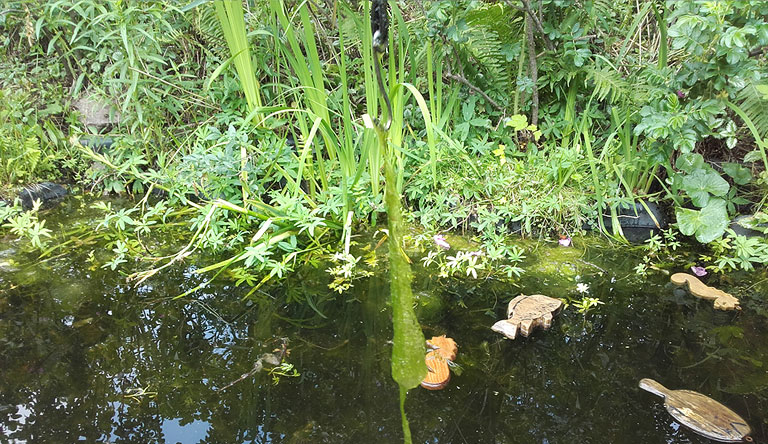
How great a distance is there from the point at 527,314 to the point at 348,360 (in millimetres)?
642

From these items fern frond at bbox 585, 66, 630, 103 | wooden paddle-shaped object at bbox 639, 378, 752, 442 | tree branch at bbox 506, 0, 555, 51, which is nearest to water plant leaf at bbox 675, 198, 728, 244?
fern frond at bbox 585, 66, 630, 103

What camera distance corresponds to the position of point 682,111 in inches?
80.7

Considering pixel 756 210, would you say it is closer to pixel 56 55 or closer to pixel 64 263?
pixel 64 263

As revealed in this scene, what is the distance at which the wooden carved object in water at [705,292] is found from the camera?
1.82 metres

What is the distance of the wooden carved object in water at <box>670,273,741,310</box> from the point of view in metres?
1.82

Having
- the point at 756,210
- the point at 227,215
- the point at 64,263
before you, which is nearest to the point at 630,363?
the point at 756,210

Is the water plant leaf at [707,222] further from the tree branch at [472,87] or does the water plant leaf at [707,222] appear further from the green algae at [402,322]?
the green algae at [402,322]

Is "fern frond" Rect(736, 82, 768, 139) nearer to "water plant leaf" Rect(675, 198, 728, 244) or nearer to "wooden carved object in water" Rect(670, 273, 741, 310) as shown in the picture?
"water plant leaf" Rect(675, 198, 728, 244)

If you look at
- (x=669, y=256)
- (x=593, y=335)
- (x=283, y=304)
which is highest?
(x=283, y=304)

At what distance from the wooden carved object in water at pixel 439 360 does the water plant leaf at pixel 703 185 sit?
1.35 m

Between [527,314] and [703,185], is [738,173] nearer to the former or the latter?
[703,185]

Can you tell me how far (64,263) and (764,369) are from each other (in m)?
2.69

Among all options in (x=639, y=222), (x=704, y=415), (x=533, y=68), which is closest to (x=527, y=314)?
(x=704, y=415)

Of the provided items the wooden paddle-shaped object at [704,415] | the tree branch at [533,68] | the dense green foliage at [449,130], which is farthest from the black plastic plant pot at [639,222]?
the wooden paddle-shaped object at [704,415]
